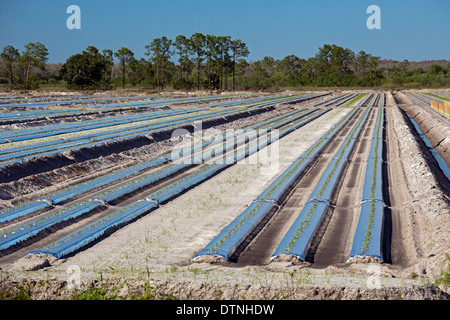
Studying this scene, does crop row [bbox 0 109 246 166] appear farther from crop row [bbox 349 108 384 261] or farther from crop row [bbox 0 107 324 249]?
crop row [bbox 349 108 384 261]

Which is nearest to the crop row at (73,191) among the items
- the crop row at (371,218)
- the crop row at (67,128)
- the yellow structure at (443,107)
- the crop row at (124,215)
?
the crop row at (124,215)

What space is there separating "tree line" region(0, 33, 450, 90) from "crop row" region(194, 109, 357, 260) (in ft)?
139

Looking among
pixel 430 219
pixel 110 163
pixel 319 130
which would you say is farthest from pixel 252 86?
pixel 430 219

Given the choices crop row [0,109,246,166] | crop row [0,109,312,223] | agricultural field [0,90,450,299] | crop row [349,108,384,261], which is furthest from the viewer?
crop row [0,109,246,166]

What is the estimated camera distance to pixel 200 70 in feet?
234

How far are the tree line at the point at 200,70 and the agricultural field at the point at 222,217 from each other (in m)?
37.5

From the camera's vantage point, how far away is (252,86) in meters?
73.4

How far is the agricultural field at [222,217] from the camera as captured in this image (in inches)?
201

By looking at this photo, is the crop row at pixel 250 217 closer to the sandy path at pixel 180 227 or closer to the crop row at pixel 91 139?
the sandy path at pixel 180 227

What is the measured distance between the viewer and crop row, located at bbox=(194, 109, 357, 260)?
6.05 metres

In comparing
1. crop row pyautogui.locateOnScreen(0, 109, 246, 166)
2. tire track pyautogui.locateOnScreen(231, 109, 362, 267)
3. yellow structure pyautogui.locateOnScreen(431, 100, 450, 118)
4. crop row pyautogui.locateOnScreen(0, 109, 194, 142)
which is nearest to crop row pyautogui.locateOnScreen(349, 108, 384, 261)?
tire track pyautogui.locateOnScreen(231, 109, 362, 267)
